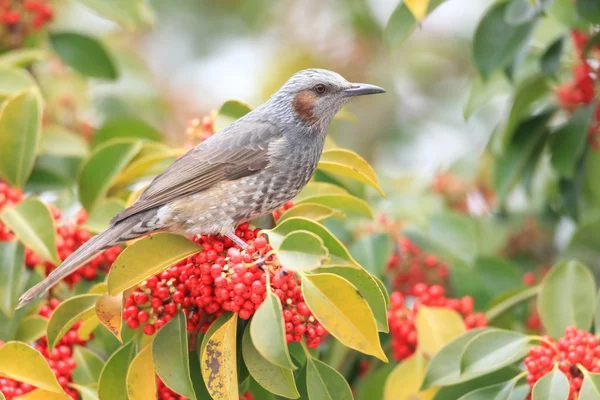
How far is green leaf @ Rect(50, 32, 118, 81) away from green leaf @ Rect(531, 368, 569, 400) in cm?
298

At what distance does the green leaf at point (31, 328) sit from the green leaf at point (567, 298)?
2.04 meters

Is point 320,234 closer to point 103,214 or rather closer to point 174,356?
point 174,356

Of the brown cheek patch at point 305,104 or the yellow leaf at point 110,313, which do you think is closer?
the yellow leaf at point 110,313

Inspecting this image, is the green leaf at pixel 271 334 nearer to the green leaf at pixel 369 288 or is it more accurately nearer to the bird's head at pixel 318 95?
the green leaf at pixel 369 288

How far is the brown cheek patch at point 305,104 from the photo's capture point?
368 cm

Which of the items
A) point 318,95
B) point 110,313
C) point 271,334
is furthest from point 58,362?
point 318,95

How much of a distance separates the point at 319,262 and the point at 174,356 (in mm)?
695

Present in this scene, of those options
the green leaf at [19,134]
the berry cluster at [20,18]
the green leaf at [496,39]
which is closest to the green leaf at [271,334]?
the green leaf at [19,134]

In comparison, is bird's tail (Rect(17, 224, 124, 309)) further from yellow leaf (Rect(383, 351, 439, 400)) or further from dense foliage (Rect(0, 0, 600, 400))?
yellow leaf (Rect(383, 351, 439, 400))

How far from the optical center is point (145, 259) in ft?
9.03

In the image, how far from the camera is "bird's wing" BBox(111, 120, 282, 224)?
342cm

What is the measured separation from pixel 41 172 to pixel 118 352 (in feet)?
4.96

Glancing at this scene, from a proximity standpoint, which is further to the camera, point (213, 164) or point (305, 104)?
point (305, 104)

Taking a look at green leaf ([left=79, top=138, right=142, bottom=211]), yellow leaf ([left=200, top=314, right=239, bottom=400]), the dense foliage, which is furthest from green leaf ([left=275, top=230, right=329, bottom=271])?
green leaf ([left=79, top=138, right=142, bottom=211])
